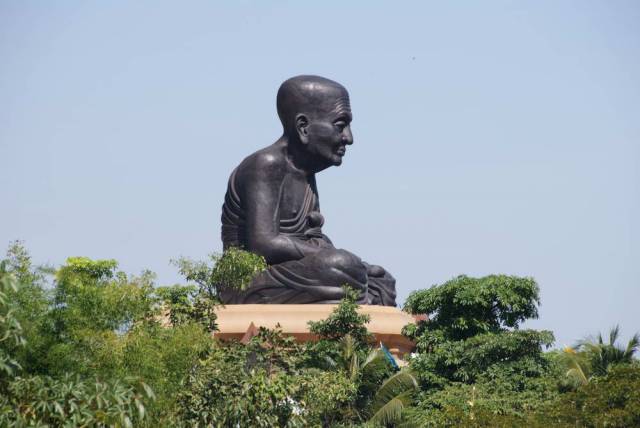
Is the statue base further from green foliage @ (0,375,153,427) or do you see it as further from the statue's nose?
green foliage @ (0,375,153,427)

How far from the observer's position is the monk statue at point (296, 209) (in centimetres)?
3394

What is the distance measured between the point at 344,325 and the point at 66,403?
12.6 m

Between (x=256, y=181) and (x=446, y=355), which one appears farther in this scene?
(x=256, y=181)

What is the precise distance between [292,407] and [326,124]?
14061 millimetres

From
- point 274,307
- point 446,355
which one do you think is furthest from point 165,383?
point 274,307

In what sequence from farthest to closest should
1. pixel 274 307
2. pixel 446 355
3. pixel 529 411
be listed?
pixel 274 307 → pixel 446 355 → pixel 529 411

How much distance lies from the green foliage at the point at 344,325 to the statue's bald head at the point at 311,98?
7.24 metres

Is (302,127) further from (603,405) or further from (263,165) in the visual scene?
(603,405)

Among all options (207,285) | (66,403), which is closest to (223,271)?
(207,285)

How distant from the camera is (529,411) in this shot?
1009 inches

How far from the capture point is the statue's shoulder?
1369 inches

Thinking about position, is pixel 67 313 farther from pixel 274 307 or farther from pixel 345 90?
pixel 345 90

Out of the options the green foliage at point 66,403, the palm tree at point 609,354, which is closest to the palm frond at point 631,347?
the palm tree at point 609,354

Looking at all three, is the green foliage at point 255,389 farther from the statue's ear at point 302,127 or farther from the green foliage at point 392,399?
the statue's ear at point 302,127
